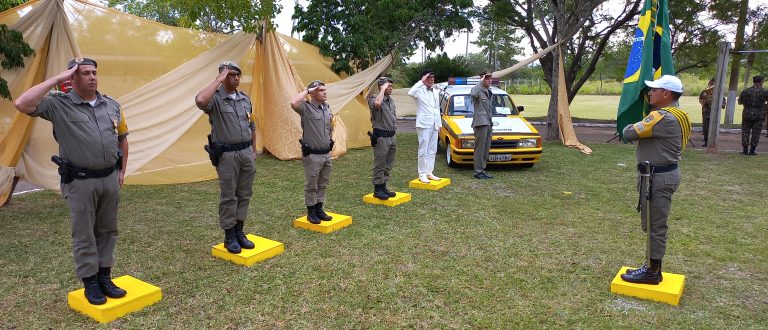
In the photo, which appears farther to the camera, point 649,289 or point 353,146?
point 353,146

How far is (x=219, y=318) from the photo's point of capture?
11.6 feet

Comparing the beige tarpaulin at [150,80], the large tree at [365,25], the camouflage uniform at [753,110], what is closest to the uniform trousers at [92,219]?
the beige tarpaulin at [150,80]

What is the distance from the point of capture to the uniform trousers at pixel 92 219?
134 inches

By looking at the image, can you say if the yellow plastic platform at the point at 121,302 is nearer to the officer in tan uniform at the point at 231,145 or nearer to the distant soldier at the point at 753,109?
the officer in tan uniform at the point at 231,145

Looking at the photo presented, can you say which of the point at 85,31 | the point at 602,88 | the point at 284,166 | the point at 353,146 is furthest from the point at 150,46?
the point at 602,88

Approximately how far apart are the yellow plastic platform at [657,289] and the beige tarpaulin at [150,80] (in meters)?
6.23

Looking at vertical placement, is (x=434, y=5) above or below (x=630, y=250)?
above

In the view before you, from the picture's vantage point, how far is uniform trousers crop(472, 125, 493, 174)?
27.8 ft

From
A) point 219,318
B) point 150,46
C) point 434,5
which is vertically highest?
point 434,5

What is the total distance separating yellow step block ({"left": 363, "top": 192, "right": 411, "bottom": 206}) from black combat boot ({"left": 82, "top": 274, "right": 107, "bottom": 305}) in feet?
12.4

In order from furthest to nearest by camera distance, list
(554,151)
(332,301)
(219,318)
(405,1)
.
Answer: (405,1), (554,151), (332,301), (219,318)

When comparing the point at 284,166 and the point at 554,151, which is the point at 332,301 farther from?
the point at 554,151

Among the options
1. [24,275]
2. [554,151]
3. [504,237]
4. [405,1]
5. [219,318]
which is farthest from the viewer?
[405,1]

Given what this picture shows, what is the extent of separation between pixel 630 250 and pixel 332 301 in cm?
303
